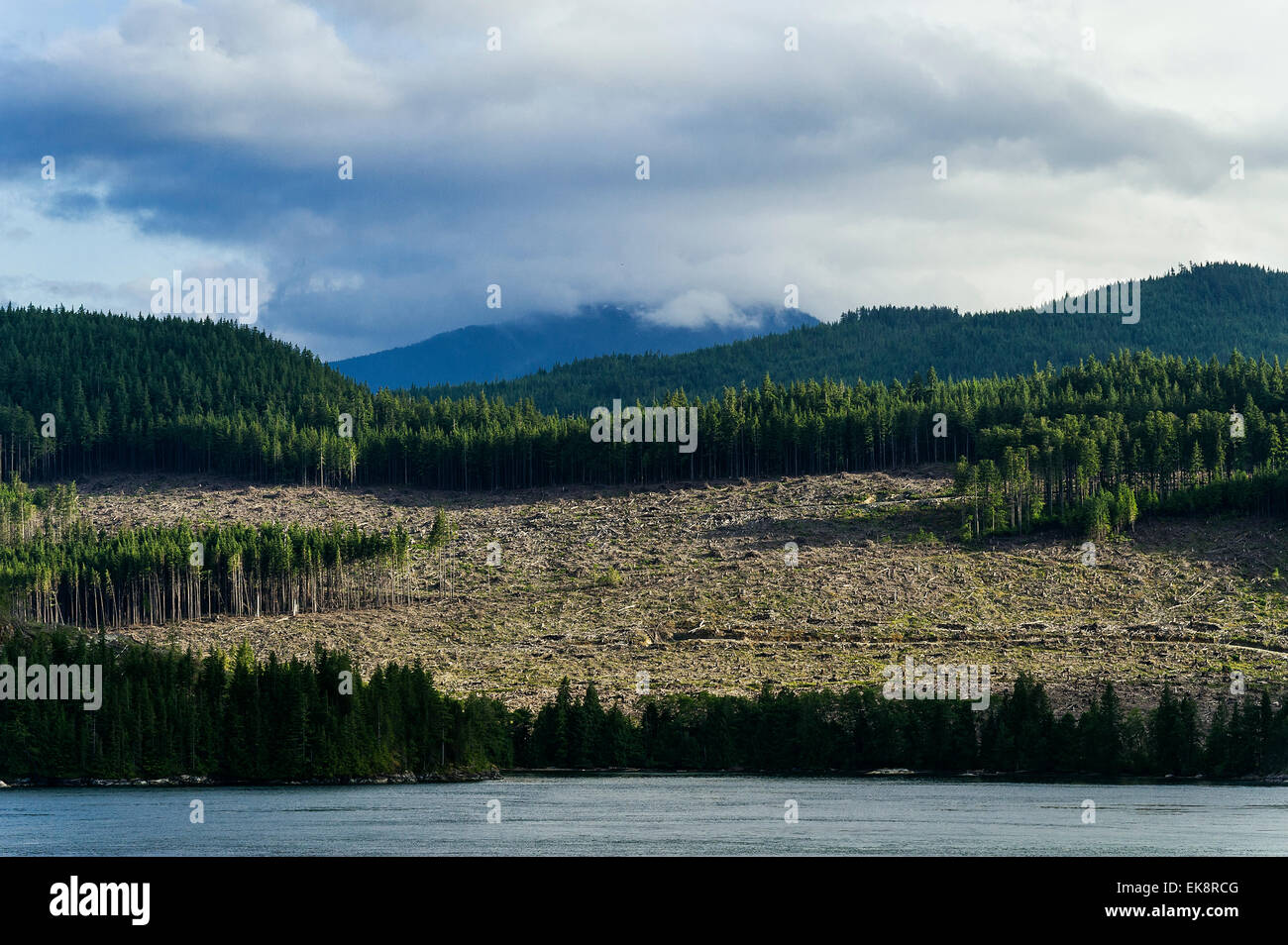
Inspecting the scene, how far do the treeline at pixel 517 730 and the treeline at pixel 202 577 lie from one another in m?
54.2

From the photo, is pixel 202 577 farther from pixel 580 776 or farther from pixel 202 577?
pixel 580 776

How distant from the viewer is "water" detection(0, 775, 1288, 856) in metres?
81.0

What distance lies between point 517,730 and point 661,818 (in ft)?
133

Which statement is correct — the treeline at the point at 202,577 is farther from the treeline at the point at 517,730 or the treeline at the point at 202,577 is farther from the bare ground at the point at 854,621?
the treeline at the point at 517,730

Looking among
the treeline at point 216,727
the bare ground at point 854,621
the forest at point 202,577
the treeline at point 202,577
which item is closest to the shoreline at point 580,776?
the treeline at point 216,727

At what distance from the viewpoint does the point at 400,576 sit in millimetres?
199500

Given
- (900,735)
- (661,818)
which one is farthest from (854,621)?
(661,818)

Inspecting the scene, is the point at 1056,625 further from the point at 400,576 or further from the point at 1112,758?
the point at 400,576

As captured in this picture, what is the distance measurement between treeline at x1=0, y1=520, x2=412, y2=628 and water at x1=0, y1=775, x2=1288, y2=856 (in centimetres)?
7069

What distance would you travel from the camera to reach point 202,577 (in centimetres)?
19012

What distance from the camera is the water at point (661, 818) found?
3189 inches

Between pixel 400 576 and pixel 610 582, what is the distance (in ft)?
92.6
